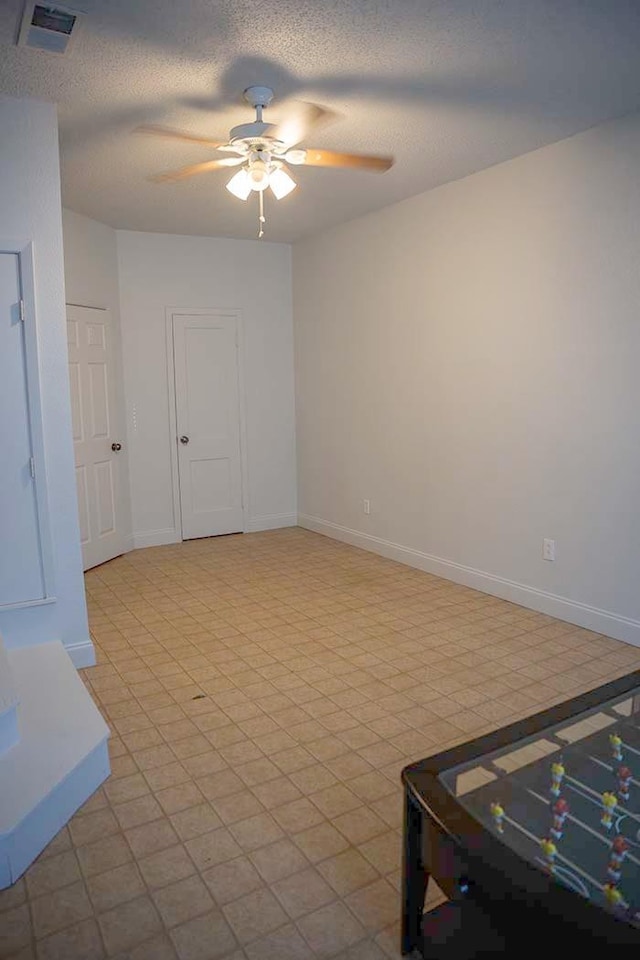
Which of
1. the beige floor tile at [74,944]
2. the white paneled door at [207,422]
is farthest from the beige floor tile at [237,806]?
the white paneled door at [207,422]

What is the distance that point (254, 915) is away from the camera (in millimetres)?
1772

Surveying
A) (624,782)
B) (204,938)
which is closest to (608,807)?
(624,782)

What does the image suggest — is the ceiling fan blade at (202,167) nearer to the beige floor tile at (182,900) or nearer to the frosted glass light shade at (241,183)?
the frosted glass light shade at (241,183)

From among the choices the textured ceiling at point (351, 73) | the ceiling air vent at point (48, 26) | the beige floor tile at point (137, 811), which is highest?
the textured ceiling at point (351, 73)

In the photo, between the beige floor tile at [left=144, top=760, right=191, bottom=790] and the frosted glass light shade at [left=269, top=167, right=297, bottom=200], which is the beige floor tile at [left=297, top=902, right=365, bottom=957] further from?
the frosted glass light shade at [left=269, top=167, right=297, bottom=200]

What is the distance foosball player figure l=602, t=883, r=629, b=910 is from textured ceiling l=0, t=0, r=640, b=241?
2519 millimetres

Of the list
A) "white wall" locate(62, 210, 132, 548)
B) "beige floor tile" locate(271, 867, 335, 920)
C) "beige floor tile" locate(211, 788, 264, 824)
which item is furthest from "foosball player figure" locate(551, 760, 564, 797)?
"white wall" locate(62, 210, 132, 548)

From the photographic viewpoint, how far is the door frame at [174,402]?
5645 mm

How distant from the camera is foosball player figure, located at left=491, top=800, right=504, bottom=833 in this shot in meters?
1.33

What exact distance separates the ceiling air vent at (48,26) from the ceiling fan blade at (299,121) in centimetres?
83

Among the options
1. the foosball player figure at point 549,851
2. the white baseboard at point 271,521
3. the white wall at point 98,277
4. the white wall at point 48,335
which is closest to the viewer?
the foosball player figure at point 549,851

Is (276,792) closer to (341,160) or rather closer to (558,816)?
(558,816)

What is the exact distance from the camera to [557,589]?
12.5ft

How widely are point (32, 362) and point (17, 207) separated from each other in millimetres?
672
